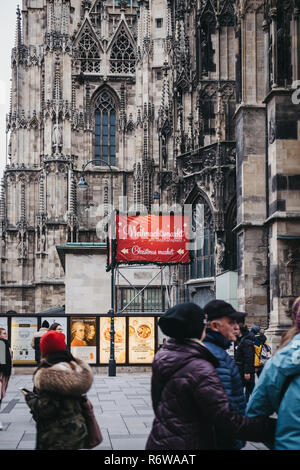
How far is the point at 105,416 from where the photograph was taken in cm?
1220

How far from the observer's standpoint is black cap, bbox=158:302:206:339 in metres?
4.35

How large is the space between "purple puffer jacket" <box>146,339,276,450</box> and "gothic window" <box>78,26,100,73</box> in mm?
47267

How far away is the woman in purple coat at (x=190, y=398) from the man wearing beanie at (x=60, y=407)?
78 centimetres

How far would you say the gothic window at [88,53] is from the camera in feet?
164

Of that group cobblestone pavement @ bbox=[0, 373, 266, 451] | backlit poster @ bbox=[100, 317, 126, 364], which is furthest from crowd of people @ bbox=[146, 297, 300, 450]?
backlit poster @ bbox=[100, 317, 126, 364]

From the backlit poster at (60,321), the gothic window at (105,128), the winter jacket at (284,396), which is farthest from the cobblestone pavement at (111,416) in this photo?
the gothic window at (105,128)

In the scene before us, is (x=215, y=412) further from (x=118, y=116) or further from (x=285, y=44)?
(x=118, y=116)

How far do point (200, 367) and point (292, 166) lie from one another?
14.9m

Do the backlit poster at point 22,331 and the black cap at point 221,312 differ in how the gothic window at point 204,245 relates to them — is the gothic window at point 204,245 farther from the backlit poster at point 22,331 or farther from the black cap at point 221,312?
the black cap at point 221,312

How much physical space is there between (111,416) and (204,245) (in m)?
19.7

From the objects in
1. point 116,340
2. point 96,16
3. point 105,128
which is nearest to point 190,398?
point 116,340

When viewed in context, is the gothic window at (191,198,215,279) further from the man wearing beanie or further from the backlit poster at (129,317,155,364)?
the man wearing beanie

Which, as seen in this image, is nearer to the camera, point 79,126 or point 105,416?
point 105,416
